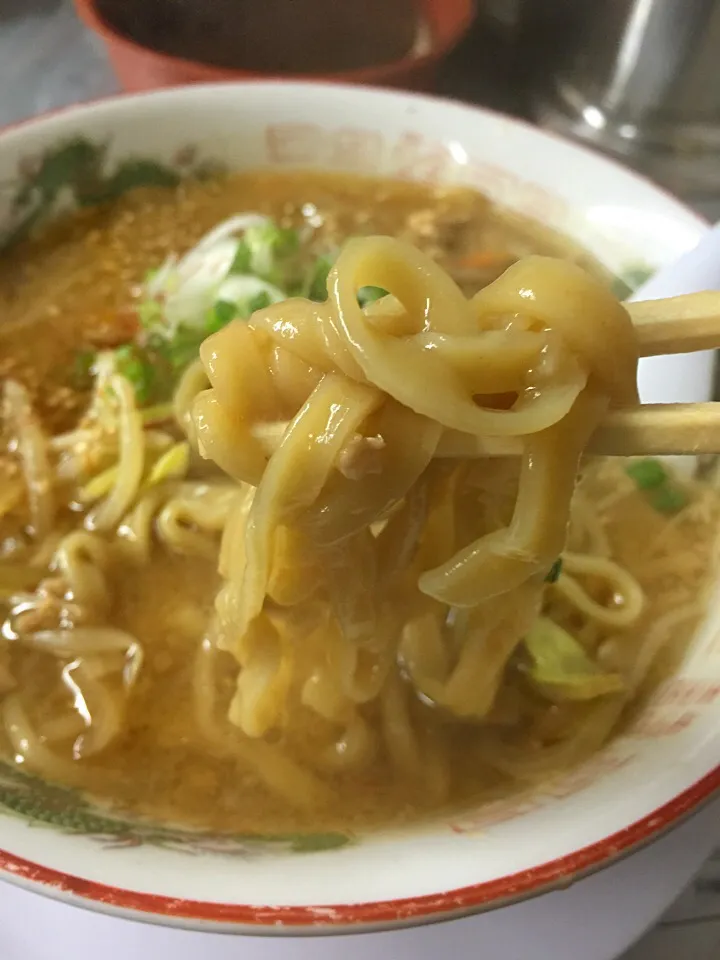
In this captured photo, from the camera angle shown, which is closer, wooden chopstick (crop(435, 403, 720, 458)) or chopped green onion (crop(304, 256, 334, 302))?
wooden chopstick (crop(435, 403, 720, 458))

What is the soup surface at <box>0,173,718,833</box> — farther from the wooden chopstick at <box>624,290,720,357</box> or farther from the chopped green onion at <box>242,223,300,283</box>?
the wooden chopstick at <box>624,290,720,357</box>

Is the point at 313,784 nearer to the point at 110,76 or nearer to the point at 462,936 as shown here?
the point at 462,936

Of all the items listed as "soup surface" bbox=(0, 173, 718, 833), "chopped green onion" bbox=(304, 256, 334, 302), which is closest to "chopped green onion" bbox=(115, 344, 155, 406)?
"soup surface" bbox=(0, 173, 718, 833)

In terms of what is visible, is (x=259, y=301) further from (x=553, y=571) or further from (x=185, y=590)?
(x=553, y=571)

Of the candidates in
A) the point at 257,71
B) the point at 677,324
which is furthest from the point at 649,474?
the point at 257,71

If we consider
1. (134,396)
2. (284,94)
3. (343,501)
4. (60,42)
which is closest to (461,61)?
(284,94)
